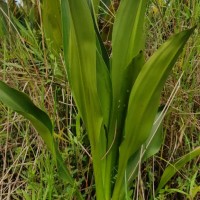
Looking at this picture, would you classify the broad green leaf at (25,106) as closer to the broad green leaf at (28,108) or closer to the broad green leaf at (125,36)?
the broad green leaf at (28,108)

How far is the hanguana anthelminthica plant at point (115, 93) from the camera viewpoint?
3.22 feet

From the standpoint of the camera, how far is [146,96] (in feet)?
3.36

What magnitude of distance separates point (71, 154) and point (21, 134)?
166 millimetres

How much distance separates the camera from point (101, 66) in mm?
1053

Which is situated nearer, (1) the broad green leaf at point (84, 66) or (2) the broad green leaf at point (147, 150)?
(1) the broad green leaf at point (84, 66)

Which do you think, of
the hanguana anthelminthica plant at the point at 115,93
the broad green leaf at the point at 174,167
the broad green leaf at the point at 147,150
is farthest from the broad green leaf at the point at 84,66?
the broad green leaf at the point at 174,167

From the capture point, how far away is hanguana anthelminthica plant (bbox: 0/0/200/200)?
0.98 metres

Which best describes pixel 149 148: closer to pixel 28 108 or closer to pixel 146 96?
pixel 146 96

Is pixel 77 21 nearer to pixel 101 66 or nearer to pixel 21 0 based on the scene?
pixel 101 66

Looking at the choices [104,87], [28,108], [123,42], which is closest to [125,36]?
[123,42]

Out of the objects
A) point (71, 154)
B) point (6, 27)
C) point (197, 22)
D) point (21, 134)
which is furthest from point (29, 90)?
point (197, 22)

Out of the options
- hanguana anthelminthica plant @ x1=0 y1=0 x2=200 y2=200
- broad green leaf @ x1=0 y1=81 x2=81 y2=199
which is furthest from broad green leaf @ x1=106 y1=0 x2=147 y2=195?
broad green leaf @ x1=0 y1=81 x2=81 y2=199

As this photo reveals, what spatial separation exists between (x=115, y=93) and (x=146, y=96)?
10cm

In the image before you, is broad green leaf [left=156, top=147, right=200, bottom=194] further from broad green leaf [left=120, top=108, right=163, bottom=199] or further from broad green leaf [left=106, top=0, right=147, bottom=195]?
broad green leaf [left=106, top=0, right=147, bottom=195]
